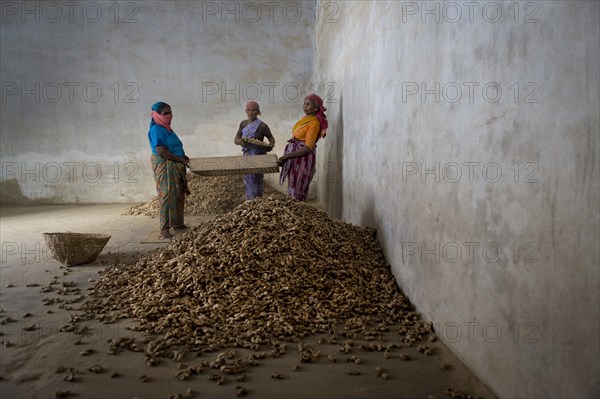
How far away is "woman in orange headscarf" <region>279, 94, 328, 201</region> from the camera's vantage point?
5.45 meters

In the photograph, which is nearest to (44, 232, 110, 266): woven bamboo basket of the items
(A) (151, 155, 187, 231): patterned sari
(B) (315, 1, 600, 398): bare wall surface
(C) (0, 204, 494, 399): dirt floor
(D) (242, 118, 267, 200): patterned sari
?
(C) (0, 204, 494, 399): dirt floor

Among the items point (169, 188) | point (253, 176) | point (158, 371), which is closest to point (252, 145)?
point (253, 176)

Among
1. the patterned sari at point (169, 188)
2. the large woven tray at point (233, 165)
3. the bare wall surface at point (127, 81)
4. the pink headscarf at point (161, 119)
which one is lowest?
the patterned sari at point (169, 188)

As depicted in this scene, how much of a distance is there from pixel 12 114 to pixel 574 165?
10.7m

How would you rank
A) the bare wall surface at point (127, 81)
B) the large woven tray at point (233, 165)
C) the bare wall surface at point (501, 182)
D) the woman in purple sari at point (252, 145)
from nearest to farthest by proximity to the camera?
the bare wall surface at point (501, 182) < the large woven tray at point (233, 165) < the woman in purple sari at point (252, 145) < the bare wall surface at point (127, 81)

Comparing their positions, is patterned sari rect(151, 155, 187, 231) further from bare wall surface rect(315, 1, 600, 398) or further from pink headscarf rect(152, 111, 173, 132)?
bare wall surface rect(315, 1, 600, 398)

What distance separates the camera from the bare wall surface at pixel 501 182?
4.94ft

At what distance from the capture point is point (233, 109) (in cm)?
977

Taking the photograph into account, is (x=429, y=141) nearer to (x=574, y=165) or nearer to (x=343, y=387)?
(x=574, y=165)

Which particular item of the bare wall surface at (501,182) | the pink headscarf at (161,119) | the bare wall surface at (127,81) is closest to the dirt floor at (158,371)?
the bare wall surface at (501,182)

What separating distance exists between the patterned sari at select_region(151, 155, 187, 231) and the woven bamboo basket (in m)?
1.16

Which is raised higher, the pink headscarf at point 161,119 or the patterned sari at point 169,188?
the pink headscarf at point 161,119

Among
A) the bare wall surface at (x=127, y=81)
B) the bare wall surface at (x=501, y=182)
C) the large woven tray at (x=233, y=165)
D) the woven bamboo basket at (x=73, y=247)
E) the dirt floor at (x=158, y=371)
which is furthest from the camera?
the bare wall surface at (x=127, y=81)

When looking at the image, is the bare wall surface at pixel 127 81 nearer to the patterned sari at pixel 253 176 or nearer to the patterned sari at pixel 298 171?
the patterned sari at pixel 253 176
